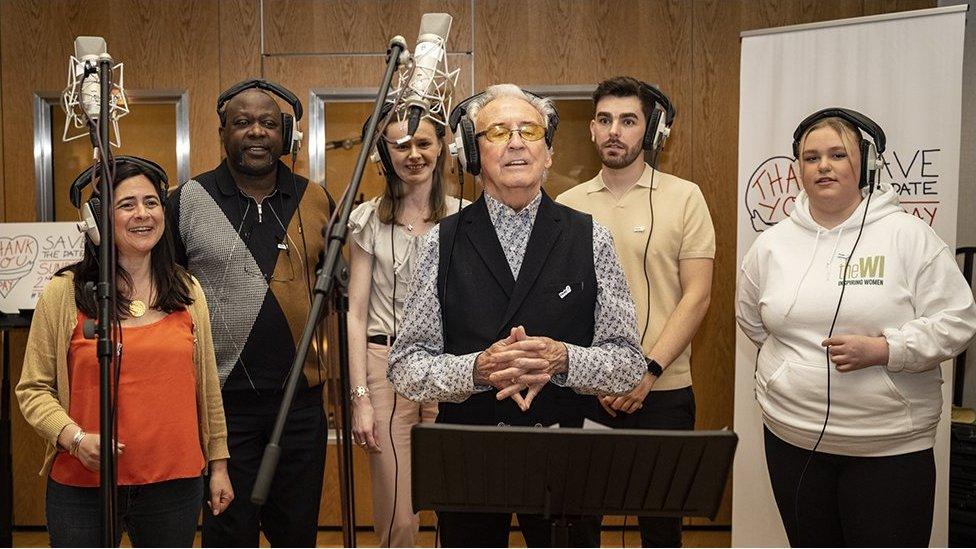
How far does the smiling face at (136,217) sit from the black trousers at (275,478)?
60 centimetres

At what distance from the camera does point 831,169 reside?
2566 mm

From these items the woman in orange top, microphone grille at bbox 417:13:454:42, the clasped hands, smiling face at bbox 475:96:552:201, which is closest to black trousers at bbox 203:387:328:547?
the woman in orange top

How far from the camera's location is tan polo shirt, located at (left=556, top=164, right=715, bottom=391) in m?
3.07

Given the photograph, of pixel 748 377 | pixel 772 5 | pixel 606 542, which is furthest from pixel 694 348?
pixel 772 5

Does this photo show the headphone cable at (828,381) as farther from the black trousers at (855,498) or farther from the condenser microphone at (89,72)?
the condenser microphone at (89,72)

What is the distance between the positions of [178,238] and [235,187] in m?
0.23

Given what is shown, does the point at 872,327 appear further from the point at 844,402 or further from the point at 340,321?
the point at 340,321

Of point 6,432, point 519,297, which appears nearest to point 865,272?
point 519,297

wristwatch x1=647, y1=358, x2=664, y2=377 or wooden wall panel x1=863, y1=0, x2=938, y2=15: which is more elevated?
wooden wall panel x1=863, y1=0, x2=938, y2=15

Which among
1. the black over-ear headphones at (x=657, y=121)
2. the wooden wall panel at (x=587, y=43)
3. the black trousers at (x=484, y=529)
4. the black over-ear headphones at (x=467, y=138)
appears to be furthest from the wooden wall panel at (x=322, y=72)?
the black trousers at (x=484, y=529)

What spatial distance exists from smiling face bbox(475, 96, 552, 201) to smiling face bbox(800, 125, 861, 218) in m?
0.85

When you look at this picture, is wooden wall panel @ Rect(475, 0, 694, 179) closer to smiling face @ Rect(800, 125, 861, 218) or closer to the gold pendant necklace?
smiling face @ Rect(800, 125, 861, 218)

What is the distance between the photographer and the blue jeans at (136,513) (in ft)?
7.41

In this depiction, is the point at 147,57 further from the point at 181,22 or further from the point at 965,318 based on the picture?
the point at 965,318
